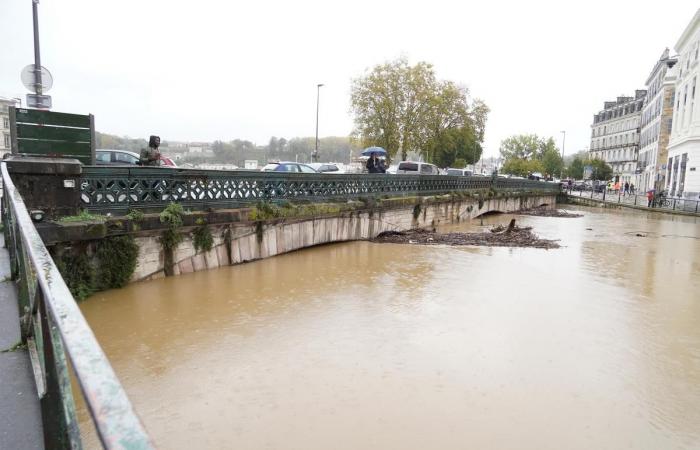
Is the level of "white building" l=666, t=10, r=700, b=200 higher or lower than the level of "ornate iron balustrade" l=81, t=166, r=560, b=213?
higher

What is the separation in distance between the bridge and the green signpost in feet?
2.11

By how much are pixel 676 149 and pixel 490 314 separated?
37543 mm

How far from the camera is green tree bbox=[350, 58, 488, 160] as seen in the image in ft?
113

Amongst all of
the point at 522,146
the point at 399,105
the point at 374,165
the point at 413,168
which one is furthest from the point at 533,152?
the point at 374,165

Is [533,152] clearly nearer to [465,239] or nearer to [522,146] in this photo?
[522,146]

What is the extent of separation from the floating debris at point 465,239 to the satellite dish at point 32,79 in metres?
9.31

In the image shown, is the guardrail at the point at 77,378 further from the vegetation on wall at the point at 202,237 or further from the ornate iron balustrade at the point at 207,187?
the vegetation on wall at the point at 202,237

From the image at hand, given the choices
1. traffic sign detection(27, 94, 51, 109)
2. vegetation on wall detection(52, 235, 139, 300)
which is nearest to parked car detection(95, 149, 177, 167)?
traffic sign detection(27, 94, 51, 109)

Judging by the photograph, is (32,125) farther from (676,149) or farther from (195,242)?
(676,149)

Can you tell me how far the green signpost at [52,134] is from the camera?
7.27 m

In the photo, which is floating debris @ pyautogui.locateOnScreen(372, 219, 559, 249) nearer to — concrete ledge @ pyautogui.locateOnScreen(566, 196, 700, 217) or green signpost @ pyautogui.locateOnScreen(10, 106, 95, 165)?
green signpost @ pyautogui.locateOnScreen(10, 106, 95, 165)

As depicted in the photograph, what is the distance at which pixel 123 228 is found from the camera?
7898 millimetres

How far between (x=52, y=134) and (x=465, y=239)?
12547 mm

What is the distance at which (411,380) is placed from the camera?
18.0ft
